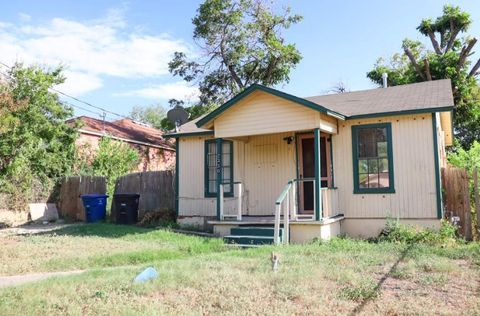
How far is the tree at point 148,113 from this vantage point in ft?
196

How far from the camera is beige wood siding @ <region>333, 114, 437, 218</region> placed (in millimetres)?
10766

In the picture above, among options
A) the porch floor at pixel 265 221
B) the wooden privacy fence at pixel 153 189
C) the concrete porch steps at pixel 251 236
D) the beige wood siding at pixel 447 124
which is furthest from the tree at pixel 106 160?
the beige wood siding at pixel 447 124

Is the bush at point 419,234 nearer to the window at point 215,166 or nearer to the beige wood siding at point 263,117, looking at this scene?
the beige wood siding at point 263,117

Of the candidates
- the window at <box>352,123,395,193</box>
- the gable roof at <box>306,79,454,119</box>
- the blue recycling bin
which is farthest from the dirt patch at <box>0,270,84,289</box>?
the blue recycling bin

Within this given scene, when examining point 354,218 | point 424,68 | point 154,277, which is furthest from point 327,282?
point 424,68

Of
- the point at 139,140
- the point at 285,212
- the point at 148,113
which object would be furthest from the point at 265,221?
the point at 148,113

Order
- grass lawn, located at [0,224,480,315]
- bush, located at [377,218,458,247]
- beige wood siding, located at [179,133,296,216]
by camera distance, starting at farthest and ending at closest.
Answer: beige wood siding, located at [179,133,296,216], bush, located at [377,218,458,247], grass lawn, located at [0,224,480,315]

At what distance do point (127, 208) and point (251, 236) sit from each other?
6050mm

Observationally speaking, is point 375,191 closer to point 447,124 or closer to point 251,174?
point 251,174

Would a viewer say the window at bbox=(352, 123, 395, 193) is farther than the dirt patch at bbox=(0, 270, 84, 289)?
Yes

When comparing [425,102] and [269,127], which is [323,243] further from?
[425,102]

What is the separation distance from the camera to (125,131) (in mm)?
27000

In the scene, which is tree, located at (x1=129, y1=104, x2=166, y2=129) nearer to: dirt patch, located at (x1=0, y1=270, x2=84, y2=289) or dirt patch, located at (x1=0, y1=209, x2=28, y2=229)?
dirt patch, located at (x1=0, y1=209, x2=28, y2=229)

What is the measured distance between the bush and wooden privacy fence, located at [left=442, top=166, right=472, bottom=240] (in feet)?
1.17
